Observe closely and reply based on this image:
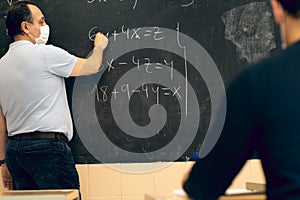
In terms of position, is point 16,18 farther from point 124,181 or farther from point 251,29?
point 251,29

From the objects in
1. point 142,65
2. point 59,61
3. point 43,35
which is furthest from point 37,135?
point 142,65

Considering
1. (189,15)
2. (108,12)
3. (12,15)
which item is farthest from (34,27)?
(189,15)

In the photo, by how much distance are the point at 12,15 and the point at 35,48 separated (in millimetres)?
266

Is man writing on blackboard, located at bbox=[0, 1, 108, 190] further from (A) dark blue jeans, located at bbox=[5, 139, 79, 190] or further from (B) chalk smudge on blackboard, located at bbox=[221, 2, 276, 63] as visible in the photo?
(B) chalk smudge on blackboard, located at bbox=[221, 2, 276, 63]

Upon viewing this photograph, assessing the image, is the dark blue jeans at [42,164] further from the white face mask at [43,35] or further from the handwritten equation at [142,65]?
the white face mask at [43,35]

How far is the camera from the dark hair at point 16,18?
11.2 ft

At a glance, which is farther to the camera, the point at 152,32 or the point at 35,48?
the point at 152,32

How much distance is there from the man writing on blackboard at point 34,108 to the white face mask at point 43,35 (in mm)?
18

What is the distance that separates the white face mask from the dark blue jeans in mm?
621

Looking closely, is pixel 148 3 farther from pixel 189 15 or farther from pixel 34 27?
pixel 34 27

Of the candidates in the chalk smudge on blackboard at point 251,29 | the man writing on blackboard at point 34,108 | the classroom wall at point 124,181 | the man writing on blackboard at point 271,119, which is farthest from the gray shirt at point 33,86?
the man writing on blackboard at point 271,119

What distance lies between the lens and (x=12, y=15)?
11.2 ft

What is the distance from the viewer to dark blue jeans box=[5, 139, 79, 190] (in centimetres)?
322

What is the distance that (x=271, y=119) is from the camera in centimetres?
126
